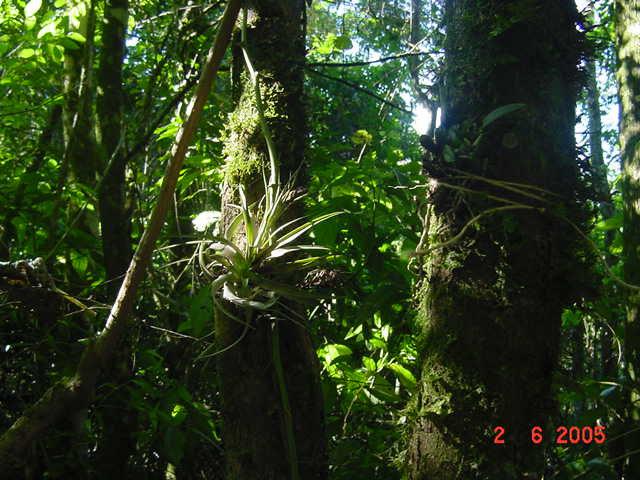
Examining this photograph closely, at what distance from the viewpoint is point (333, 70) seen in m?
6.62

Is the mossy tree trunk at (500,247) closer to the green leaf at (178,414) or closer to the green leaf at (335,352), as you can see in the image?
the green leaf at (335,352)

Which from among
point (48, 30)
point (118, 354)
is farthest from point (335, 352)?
point (48, 30)

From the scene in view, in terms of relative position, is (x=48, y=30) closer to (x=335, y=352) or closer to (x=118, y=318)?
(x=118, y=318)

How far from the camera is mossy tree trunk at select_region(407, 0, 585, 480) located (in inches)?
45.1

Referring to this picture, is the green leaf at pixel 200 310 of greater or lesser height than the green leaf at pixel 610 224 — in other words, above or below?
below

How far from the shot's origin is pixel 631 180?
221 centimetres

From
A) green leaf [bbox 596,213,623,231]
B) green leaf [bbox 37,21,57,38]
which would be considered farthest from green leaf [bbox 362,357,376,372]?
green leaf [bbox 37,21,57,38]

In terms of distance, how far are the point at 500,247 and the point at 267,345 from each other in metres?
0.58

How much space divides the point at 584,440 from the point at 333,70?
220 inches

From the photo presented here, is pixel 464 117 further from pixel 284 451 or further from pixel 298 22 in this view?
pixel 284 451

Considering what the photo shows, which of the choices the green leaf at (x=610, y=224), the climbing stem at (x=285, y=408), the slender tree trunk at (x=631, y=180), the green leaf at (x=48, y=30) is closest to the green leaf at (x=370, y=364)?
the climbing stem at (x=285, y=408)

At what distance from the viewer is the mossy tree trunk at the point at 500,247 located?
3.76 feet
